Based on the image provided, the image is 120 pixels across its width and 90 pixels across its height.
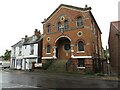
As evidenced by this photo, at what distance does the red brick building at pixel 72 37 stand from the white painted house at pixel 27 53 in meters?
3.89

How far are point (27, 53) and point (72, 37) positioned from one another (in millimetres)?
14317

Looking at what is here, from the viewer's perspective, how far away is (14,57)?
135ft

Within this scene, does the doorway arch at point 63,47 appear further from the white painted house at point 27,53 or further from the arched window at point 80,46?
the white painted house at point 27,53

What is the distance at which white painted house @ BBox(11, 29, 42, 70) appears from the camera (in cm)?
3471

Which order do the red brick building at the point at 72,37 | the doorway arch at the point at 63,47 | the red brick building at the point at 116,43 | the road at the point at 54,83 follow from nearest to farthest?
the road at the point at 54,83
the red brick building at the point at 72,37
the red brick building at the point at 116,43
the doorway arch at the point at 63,47

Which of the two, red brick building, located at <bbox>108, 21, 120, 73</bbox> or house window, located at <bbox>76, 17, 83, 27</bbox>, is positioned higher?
house window, located at <bbox>76, 17, 83, 27</bbox>

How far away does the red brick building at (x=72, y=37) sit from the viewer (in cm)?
2555

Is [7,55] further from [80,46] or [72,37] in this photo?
[80,46]

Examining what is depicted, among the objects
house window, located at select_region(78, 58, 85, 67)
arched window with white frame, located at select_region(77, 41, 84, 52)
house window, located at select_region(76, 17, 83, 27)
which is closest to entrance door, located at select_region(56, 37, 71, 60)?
arched window with white frame, located at select_region(77, 41, 84, 52)

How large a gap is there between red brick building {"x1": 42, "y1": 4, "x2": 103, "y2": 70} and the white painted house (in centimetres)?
389

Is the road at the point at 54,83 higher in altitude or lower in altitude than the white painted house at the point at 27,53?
lower

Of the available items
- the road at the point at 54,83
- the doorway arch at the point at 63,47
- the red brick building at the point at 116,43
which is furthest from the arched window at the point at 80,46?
the road at the point at 54,83

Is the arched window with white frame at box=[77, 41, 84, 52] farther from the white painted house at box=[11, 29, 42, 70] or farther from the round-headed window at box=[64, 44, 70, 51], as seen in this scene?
the white painted house at box=[11, 29, 42, 70]

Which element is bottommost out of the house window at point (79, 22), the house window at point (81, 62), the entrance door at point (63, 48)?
the house window at point (81, 62)
